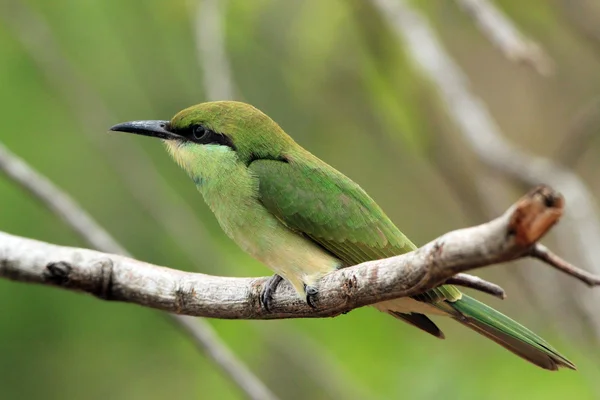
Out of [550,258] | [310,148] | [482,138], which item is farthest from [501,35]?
[310,148]

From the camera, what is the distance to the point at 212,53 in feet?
10.4

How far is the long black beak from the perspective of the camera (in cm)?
270

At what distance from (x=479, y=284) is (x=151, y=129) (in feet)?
4.81

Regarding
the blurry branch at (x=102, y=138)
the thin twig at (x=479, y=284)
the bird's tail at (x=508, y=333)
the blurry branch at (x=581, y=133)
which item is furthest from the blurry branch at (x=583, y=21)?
the thin twig at (x=479, y=284)

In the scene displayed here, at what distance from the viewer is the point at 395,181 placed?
16.1 feet

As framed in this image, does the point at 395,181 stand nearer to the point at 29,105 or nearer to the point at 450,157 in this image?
the point at 450,157

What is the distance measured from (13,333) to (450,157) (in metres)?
2.01

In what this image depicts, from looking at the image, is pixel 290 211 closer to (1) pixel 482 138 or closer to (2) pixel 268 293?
(2) pixel 268 293

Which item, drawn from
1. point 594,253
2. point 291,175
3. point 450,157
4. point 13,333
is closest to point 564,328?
point 594,253

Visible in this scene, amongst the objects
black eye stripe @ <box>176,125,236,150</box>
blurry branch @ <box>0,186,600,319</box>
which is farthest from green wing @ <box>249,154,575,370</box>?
blurry branch @ <box>0,186,600,319</box>

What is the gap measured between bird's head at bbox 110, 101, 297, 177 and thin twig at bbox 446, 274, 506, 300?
119cm

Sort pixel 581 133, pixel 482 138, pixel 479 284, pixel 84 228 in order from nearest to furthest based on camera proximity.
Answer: pixel 479 284 → pixel 84 228 → pixel 581 133 → pixel 482 138

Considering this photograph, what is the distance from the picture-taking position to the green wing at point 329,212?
2467mm

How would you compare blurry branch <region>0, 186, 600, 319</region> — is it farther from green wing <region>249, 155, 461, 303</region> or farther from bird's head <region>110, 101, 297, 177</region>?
bird's head <region>110, 101, 297, 177</region>
